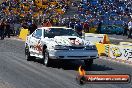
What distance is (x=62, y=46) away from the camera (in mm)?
15227

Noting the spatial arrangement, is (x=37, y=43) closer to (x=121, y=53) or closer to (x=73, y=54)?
(x=73, y=54)

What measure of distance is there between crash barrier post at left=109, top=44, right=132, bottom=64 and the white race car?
3.62 meters

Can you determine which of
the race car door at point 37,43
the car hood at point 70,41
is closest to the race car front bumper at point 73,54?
the car hood at point 70,41

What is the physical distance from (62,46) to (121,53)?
215 inches

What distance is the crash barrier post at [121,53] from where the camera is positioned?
19.2m

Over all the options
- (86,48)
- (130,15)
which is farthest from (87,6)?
(86,48)

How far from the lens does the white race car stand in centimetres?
1516

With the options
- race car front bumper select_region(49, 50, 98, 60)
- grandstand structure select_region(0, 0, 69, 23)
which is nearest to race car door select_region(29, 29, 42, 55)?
race car front bumper select_region(49, 50, 98, 60)

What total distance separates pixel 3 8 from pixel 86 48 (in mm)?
45637

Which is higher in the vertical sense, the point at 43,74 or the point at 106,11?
the point at 43,74

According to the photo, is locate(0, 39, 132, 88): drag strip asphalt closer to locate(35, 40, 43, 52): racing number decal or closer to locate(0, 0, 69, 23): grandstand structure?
locate(35, 40, 43, 52): racing number decal

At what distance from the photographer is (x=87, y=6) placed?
5722 centimetres

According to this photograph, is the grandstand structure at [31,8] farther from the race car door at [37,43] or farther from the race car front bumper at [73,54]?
the race car front bumper at [73,54]

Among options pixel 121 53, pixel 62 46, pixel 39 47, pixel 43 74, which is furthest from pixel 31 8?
pixel 43 74
